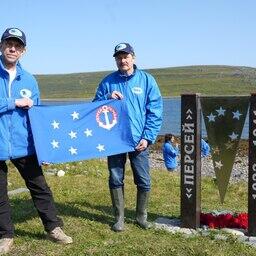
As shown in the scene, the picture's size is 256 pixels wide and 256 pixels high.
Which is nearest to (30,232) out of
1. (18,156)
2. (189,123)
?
(18,156)

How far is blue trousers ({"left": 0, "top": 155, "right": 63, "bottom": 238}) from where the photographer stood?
21.9 ft

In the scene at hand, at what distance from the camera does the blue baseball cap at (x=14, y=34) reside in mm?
6375

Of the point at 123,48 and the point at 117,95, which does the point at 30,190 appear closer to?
the point at 117,95

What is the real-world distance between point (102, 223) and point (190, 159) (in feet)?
5.51

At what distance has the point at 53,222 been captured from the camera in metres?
6.85

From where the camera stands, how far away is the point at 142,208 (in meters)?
7.82

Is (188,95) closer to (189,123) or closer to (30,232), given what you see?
(189,123)

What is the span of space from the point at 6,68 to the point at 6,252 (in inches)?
90.2

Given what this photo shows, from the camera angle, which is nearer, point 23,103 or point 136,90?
point 23,103

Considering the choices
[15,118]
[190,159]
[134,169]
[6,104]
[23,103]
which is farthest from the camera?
[190,159]

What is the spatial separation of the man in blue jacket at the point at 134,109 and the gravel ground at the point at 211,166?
1546 centimetres

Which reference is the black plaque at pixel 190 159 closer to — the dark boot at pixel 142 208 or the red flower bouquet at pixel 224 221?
the red flower bouquet at pixel 224 221

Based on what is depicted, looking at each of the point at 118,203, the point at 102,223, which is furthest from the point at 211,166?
the point at 118,203

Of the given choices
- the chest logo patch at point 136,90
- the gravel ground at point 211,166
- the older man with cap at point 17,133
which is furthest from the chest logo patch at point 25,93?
the gravel ground at point 211,166
